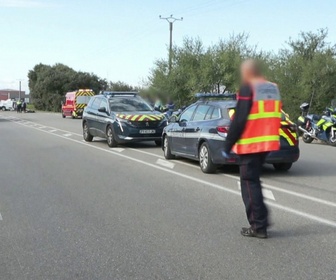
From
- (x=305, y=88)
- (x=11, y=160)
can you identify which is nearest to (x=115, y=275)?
(x=11, y=160)

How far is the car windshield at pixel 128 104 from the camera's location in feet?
53.3

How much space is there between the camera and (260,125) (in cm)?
538

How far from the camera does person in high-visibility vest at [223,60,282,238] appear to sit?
5.29 metres

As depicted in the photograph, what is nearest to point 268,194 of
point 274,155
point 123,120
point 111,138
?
point 274,155

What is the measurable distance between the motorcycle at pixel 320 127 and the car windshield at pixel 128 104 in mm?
5626

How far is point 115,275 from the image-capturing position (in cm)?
434

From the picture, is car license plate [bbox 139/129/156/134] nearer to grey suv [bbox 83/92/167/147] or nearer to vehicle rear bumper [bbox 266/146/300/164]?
grey suv [bbox 83/92/167/147]

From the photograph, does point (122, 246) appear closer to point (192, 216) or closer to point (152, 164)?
point (192, 216)

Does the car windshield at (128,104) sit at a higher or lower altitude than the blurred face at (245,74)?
lower

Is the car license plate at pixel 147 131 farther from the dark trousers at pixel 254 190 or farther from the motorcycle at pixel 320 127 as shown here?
the dark trousers at pixel 254 190

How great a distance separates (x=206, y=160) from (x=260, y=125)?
4.68 meters

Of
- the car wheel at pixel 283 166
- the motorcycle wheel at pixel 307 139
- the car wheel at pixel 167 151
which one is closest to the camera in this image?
the car wheel at pixel 283 166

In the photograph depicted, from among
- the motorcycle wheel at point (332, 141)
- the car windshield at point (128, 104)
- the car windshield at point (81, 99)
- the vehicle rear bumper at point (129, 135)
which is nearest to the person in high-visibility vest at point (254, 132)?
the vehicle rear bumper at point (129, 135)

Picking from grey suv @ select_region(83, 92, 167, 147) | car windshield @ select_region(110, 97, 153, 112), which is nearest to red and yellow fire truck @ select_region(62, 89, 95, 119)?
grey suv @ select_region(83, 92, 167, 147)
